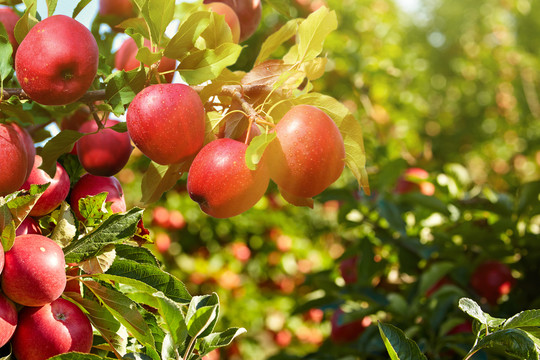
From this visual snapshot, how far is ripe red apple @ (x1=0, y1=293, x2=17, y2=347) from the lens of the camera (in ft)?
1.91

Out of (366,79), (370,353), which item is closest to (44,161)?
(370,353)

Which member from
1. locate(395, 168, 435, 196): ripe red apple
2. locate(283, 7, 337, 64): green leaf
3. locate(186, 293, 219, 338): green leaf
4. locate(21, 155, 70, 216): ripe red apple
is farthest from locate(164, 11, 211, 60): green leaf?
locate(395, 168, 435, 196): ripe red apple

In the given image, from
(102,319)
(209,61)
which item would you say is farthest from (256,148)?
(102,319)

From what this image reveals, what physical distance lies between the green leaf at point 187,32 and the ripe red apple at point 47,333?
14.5 inches

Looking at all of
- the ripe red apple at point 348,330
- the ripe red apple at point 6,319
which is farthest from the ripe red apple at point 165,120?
the ripe red apple at point 348,330

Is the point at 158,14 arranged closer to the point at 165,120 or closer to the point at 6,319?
the point at 165,120

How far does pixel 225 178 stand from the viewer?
68cm

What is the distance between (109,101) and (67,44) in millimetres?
111

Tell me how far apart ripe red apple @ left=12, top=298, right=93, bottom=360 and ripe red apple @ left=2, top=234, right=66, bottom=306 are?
0.02 meters

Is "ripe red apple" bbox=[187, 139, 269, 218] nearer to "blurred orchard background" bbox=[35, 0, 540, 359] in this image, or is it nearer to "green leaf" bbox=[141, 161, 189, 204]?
"green leaf" bbox=[141, 161, 189, 204]

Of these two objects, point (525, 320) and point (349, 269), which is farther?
point (349, 269)

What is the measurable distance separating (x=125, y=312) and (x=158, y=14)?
402 millimetres

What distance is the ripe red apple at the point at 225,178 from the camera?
680 millimetres

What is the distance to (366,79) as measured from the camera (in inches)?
114
